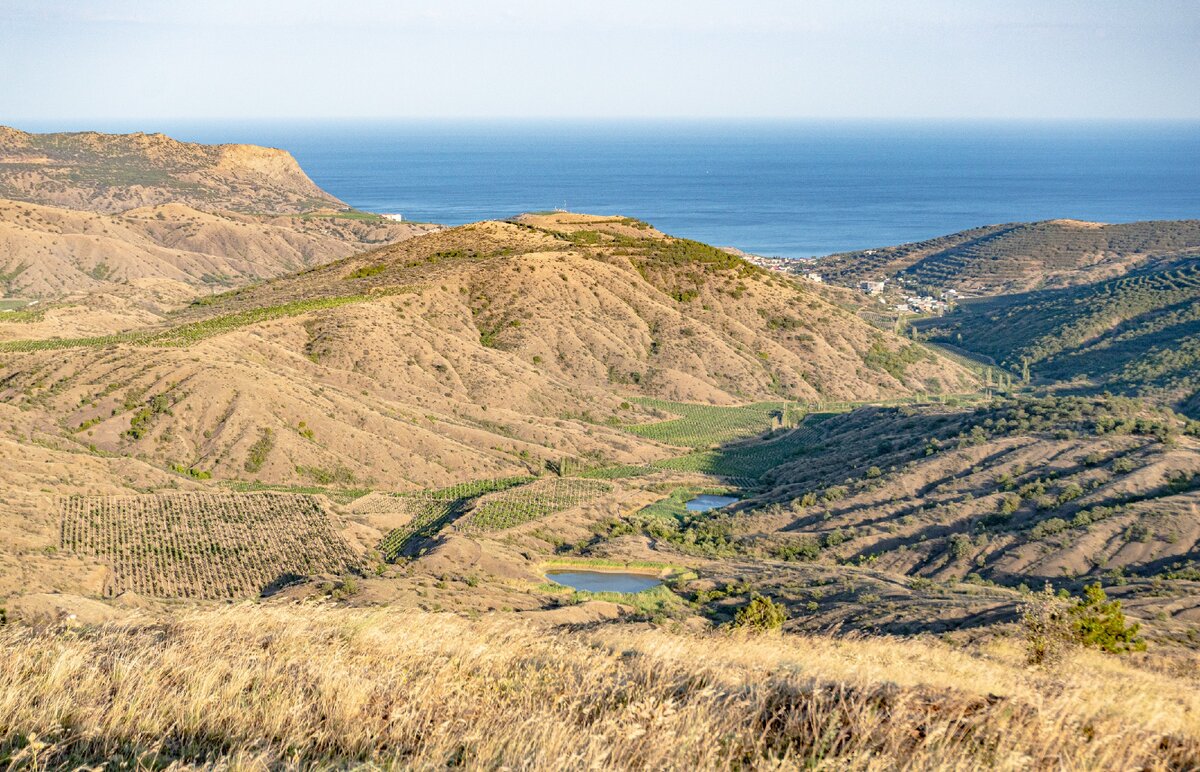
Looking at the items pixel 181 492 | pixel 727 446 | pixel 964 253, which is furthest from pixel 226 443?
pixel 964 253

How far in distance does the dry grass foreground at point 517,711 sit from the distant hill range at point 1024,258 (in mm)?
134163

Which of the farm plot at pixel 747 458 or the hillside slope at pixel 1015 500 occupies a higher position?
the hillside slope at pixel 1015 500

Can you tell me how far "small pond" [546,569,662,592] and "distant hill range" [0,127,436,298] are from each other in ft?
304

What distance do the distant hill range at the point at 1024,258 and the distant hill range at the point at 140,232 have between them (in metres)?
77.3

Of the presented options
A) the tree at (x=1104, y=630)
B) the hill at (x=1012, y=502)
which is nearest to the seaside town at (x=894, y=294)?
the hill at (x=1012, y=502)

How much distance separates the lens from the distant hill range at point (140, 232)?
398 feet

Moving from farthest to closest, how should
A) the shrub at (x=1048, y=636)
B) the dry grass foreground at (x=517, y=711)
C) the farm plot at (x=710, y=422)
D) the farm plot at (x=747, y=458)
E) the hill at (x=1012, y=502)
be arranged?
1. the farm plot at (x=710, y=422)
2. the farm plot at (x=747, y=458)
3. the hill at (x=1012, y=502)
4. the shrub at (x=1048, y=636)
5. the dry grass foreground at (x=517, y=711)

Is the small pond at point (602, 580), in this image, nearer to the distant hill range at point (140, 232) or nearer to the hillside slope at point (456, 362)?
the hillside slope at point (456, 362)

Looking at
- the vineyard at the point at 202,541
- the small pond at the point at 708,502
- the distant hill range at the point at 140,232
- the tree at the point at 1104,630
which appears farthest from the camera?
the distant hill range at the point at 140,232

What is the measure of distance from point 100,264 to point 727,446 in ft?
306

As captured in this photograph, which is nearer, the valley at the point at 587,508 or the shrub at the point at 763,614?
the valley at the point at 587,508

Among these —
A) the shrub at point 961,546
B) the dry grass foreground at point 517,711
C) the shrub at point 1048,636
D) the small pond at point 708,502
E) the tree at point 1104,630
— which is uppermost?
the dry grass foreground at point 517,711

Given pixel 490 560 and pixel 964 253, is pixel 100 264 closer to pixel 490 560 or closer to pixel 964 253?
pixel 490 560

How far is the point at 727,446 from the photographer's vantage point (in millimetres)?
66125
